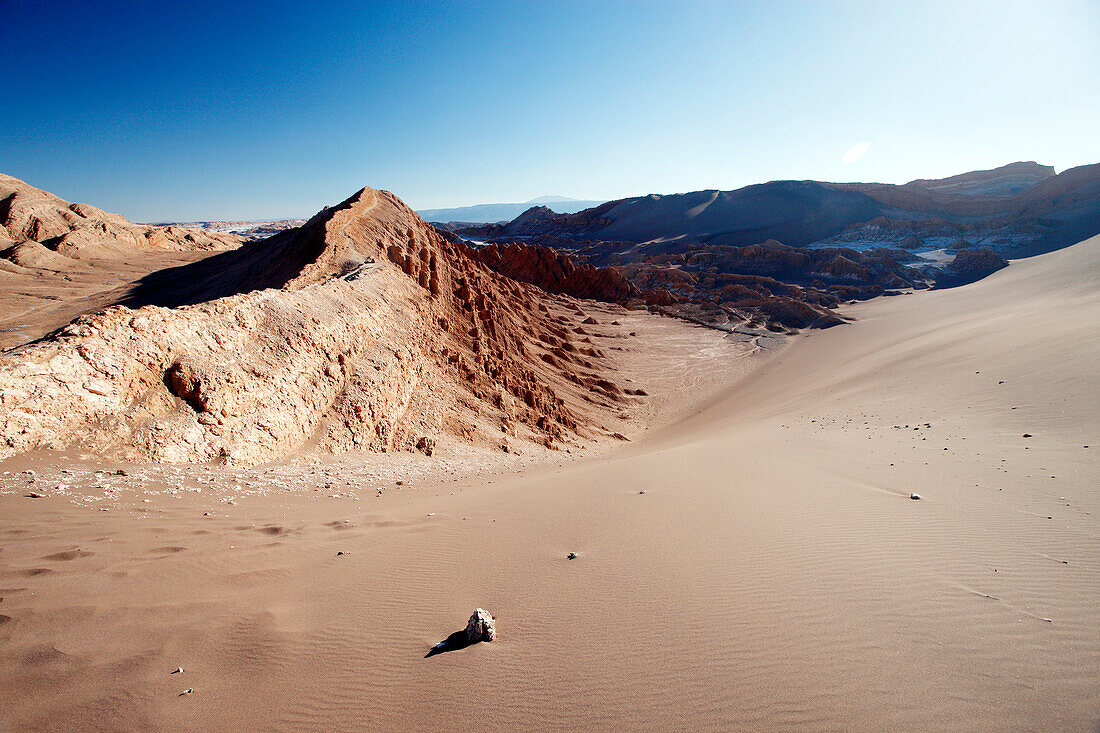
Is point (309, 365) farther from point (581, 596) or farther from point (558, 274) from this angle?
point (558, 274)

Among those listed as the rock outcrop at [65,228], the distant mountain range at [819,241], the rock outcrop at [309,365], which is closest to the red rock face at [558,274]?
the distant mountain range at [819,241]

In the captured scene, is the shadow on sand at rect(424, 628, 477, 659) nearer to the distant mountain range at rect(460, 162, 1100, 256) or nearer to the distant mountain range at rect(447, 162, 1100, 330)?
the distant mountain range at rect(447, 162, 1100, 330)

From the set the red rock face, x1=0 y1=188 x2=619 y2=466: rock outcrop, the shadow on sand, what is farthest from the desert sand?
the red rock face

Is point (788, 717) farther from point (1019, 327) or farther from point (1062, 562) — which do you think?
point (1019, 327)

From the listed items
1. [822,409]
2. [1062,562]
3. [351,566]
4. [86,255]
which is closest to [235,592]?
[351,566]

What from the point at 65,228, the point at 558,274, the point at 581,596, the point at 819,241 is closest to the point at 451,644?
the point at 581,596

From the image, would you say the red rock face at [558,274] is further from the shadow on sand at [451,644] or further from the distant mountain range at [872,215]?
the shadow on sand at [451,644]

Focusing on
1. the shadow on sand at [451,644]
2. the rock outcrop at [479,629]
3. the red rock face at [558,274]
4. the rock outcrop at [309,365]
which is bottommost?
the shadow on sand at [451,644]

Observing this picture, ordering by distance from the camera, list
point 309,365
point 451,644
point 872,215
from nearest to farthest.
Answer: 1. point 451,644
2. point 309,365
3. point 872,215
